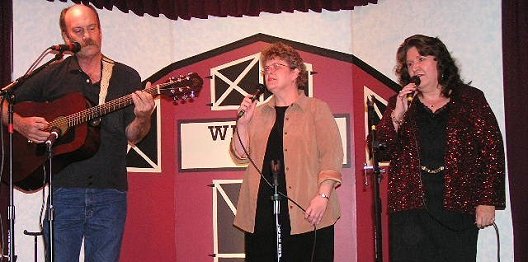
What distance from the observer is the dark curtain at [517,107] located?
3.60m

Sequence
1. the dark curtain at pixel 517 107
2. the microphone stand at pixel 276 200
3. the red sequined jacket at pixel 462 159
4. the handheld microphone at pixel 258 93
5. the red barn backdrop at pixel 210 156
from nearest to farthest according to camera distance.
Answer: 1. the microphone stand at pixel 276 200
2. the red sequined jacket at pixel 462 159
3. the handheld microphone at pixel 258 93
4. the dark curtain at pixel 517 107
5. the red barn backdrop at pixel 210 156

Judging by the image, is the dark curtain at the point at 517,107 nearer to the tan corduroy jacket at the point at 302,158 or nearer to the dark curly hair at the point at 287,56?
the tan corduroy jacket at the point at 302,158

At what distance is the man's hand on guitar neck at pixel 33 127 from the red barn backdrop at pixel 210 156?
4.73ft

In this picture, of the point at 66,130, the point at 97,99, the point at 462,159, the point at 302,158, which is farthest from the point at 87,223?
the point at 462,159

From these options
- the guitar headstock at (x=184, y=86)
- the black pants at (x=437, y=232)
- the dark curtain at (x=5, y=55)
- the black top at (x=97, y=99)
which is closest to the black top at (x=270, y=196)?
the guitar headstock at (x=184, y=86)

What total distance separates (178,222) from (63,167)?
176 cm

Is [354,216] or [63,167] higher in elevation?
[63,167]

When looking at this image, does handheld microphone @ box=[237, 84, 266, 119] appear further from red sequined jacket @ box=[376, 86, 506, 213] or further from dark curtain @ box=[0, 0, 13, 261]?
dark curtain @ box=[0, 0, 13, 261]

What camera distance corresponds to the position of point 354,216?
4523 mm

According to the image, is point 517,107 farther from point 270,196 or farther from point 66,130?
point 66,130

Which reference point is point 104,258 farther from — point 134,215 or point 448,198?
point 448,198

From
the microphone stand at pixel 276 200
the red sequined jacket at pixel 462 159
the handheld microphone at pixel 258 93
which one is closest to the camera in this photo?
the microphone stand at pixel 276 200

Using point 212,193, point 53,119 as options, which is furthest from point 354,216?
point 53,119

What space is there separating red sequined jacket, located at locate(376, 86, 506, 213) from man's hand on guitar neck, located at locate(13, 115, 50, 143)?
1.73 metres
